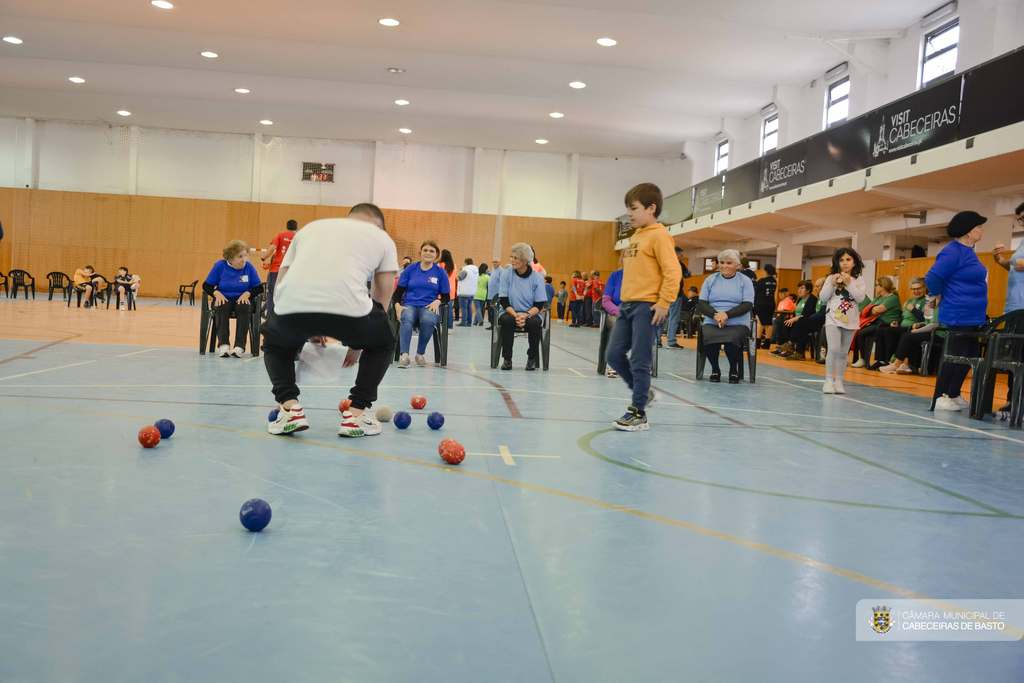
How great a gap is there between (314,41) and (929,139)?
11842 millimetres

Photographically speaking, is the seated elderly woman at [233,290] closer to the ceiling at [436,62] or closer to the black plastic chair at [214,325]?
the black plastic chair at [214,325]

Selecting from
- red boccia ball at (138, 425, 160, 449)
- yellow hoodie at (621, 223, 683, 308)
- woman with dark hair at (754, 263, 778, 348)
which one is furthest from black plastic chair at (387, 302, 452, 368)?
woman with dark hair at (754, 263, 778, 348)

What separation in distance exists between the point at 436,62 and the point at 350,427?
13.9 meters

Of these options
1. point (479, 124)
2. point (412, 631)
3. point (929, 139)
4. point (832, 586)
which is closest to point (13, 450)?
point (412, 631)

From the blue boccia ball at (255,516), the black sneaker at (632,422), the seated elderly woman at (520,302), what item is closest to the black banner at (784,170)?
the seated elderly woman at (520,302)

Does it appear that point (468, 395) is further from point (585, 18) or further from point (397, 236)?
point (397, 236)

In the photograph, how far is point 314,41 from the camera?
15.0 metres

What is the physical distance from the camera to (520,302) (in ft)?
26.3

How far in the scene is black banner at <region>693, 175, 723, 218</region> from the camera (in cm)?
1746

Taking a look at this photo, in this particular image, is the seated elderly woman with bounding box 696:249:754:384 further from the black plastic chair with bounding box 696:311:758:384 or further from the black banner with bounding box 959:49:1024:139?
the black banner with bounding box 959:49:1024:139

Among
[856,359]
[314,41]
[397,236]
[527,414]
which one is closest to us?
[527,414]

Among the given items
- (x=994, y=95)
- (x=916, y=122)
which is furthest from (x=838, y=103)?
(x=994, y=95)

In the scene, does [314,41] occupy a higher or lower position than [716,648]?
higher

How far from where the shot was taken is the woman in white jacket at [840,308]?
22.7 ft
